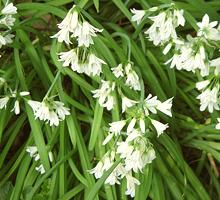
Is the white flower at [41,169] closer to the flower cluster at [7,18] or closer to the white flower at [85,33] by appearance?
the flower cluster at [7,18]

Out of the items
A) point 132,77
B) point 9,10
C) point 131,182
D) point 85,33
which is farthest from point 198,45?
point 9,10

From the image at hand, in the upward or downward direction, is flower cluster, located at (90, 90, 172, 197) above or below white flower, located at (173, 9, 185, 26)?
below

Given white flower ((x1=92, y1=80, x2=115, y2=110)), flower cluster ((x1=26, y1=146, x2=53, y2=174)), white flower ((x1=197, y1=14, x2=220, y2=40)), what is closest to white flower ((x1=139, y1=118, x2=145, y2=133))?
white flower ((x1=92, y1=80, x2=115, y2=110))

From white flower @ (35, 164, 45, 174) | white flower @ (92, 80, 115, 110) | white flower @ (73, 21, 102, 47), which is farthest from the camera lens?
white flower @ (35, 164, 45, 174)

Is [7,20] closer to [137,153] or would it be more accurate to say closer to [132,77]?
[132,77]

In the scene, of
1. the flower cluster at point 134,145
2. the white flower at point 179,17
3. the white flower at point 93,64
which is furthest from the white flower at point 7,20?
the white flower at point 179,17

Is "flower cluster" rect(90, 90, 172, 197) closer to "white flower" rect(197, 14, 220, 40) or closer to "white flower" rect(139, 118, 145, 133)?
"white flower" rect(139, 118, 145, 133)

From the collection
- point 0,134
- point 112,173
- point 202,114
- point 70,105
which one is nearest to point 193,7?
point 202,114
